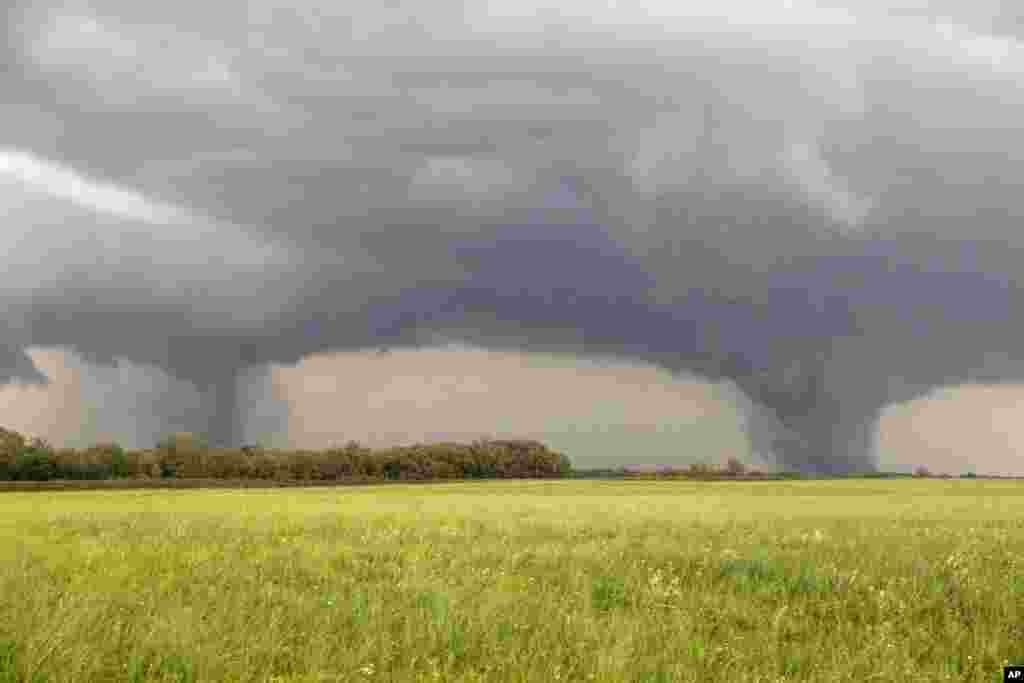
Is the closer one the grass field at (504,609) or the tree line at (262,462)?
the grass field at (504,609)

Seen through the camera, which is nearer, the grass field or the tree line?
the grass field

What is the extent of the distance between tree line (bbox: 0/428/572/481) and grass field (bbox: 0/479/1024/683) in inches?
4156

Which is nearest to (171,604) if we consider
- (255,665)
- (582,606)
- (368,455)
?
(255,665)

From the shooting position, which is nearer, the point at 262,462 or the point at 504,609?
the point at 504,609

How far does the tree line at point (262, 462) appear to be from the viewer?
118 m

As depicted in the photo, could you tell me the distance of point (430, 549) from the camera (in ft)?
48.0

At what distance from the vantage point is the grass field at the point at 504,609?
305 inches

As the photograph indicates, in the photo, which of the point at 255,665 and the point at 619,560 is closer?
the point at 255,665

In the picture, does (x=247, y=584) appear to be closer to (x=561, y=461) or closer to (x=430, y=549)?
(x=430, y=549)

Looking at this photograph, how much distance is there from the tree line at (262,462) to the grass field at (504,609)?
4156 inches

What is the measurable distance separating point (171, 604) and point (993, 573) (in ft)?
39.6

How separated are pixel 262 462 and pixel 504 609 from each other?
12192 cm

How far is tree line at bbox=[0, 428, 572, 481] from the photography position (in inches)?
4631

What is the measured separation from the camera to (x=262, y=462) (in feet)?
409
